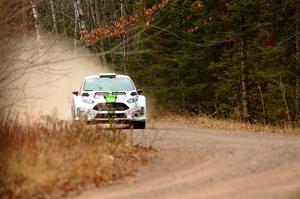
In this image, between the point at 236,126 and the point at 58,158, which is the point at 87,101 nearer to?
the point at 236,126

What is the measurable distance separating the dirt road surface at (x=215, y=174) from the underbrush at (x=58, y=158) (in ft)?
1.07

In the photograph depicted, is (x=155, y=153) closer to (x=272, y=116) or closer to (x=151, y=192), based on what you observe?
(x=151, y=192)

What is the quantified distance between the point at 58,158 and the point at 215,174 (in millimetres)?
2235

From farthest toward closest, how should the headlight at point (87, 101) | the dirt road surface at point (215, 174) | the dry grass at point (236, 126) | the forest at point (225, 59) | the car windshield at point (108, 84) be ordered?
1. the forest at point (225, 59)
2. the car windshield at point (108, 84)
3. the dry grass at point (236, 126)
4. the headlight at point (87, 101)
5. the dirt road surface at point (215, 174)

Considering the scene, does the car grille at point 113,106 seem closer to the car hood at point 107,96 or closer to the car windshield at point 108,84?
the car hood at point 107,96

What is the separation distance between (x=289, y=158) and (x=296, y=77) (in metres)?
15.5

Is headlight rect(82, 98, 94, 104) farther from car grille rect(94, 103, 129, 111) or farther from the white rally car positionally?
car grille rect(94, 103, 129, 111)

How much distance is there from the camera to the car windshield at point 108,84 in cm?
1929

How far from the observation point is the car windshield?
19.3 meters

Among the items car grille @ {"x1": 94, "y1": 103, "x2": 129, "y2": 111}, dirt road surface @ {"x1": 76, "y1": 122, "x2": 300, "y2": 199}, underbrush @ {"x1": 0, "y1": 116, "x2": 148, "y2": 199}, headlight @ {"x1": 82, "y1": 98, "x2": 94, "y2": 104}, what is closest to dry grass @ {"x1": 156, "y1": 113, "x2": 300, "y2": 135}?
car grille @ {"x1": 94, "y1": 103, "x2": 129, "y2": 111}

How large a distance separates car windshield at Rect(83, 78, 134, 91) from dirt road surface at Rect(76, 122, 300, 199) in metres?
5.91

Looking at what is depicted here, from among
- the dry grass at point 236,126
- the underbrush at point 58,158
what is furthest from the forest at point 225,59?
the underbrush at point 58,158

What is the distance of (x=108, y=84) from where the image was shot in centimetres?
1958

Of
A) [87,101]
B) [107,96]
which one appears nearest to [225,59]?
[107,96]
